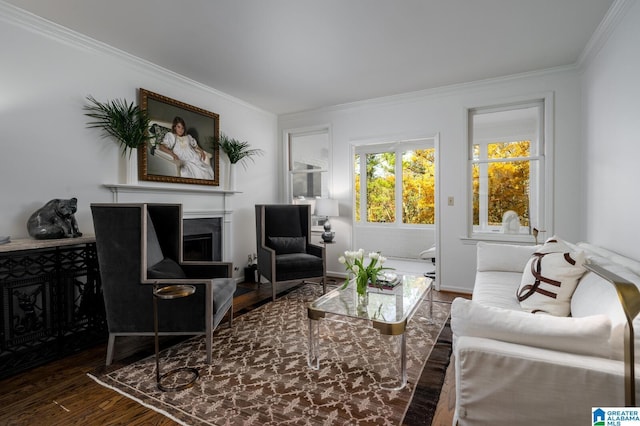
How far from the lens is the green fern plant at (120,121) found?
2.95m

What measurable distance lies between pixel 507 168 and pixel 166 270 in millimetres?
3991

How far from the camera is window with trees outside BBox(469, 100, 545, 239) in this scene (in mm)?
3801

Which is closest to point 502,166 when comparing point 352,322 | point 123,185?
point 352,322

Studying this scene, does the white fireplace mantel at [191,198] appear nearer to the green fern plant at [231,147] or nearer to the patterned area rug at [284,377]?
the green fern plant at [231,147]

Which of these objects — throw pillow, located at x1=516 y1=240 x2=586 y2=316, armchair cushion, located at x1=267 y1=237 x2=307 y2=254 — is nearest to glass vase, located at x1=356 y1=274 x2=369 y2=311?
throw pillow, located at x1=516 y1=240 x2=586 y2=316

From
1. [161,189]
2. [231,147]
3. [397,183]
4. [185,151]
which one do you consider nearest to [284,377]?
[161,189]

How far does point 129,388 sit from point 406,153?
6.20m

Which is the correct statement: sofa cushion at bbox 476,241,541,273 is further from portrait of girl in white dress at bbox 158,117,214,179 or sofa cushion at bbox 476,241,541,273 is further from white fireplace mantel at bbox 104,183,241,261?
portrait of girl in white dress at bbox 158,117,214,179

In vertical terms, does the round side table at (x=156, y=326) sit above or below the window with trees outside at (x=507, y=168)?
below

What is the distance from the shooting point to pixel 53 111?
2686mm

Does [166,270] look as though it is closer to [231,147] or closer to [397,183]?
[231,147]

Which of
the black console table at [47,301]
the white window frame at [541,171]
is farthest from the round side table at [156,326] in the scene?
the white window frame at [541,171]

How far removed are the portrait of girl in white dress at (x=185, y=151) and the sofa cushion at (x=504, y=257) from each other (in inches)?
133

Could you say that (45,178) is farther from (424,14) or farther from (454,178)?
(454,178)
